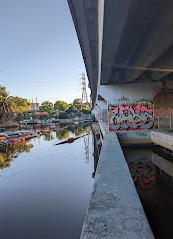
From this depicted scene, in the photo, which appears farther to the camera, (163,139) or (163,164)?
(163,139)

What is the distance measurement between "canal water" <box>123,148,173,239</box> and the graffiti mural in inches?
175

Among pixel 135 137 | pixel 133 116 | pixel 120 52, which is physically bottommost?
pixel 135 137

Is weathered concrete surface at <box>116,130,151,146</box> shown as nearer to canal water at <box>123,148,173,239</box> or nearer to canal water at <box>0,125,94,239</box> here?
canal water at <box>123,148,173,239</box>

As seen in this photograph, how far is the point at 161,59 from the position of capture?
16250mm

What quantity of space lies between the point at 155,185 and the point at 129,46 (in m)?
9.88

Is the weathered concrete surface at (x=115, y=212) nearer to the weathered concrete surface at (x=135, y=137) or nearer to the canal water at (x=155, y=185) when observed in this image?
the canal water at (x=155, y=185)

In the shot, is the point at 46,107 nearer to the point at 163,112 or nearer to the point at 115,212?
the point at 163,112

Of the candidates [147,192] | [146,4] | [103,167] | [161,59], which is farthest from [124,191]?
[161,59]

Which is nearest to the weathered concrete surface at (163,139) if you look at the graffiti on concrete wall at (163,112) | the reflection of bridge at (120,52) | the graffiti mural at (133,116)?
the reflection of bridge at (120,52)

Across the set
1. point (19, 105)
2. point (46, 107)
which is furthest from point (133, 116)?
point (46, 107)

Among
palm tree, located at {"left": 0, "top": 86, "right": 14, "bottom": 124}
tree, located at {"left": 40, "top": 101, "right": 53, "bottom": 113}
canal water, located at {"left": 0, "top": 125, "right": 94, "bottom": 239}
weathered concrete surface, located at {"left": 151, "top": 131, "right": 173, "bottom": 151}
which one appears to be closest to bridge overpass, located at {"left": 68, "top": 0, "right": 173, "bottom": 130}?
weathered concrete surface, located at {"left": 151, "top": 131, "right": 173, "bottom": 151}

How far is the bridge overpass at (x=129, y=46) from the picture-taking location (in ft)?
25.0

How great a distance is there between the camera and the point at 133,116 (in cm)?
2333

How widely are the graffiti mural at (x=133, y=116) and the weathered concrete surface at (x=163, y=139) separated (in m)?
2.79
